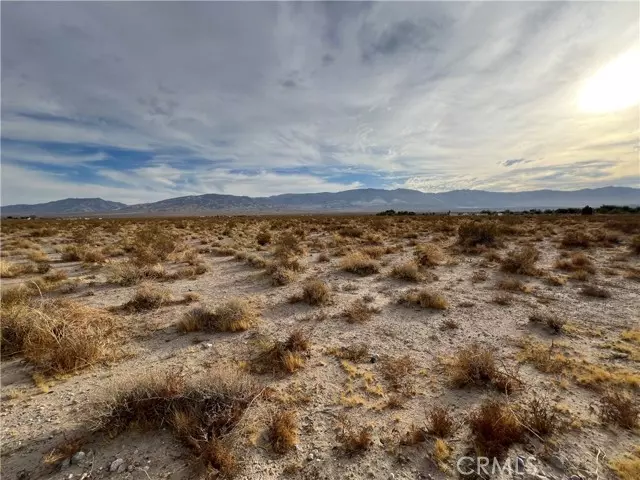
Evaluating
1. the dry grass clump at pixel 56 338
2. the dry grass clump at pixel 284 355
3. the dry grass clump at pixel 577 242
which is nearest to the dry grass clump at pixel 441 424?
Answer: the dry grass clump at pixel 284 355

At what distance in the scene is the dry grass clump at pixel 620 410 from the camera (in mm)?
3490

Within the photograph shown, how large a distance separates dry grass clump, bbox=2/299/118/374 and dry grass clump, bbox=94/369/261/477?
1995 mm

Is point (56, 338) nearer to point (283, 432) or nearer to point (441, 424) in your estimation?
point (283, 432)

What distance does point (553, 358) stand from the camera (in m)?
4.99

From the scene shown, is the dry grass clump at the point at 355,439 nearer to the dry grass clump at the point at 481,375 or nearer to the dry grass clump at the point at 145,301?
the dry grass clump at the point at 481,375

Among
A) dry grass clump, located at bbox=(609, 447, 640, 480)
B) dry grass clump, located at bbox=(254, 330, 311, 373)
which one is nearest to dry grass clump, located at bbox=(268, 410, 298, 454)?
dry grass clump, located at bbox=(254, 330, 311, 373)

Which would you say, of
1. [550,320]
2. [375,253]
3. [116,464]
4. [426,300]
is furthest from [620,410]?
[375,253]

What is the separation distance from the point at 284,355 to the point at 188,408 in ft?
5.65

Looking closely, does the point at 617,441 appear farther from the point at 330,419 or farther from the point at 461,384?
the point at 330,419

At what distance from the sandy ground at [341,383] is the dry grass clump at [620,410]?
12 centimetres

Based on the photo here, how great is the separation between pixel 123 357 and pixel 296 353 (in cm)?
307

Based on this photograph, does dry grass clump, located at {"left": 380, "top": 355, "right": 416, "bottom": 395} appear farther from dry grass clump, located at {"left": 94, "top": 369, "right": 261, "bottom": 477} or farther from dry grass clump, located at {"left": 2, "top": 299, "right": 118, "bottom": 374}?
dry grass clump, located at {"left": 2, "top": 299, "right": 118, "bottom": 374}

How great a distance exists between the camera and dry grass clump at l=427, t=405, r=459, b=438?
340 cm

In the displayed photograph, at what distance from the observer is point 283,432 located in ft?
11.1
